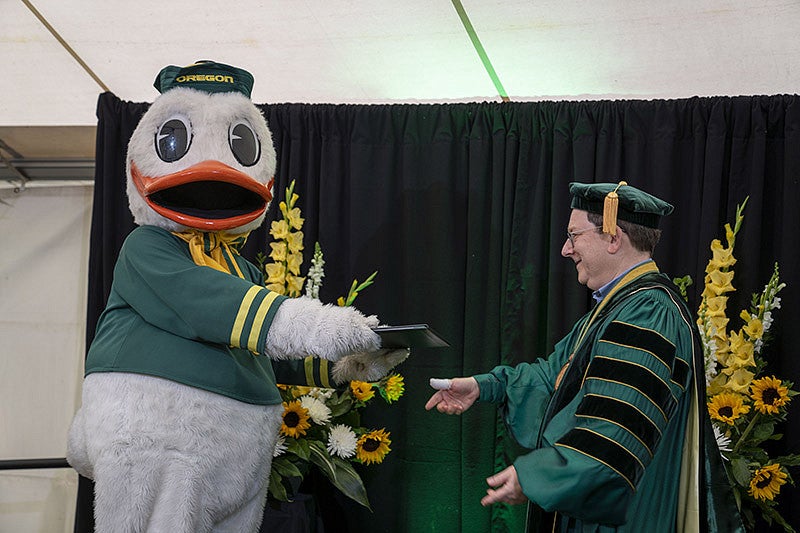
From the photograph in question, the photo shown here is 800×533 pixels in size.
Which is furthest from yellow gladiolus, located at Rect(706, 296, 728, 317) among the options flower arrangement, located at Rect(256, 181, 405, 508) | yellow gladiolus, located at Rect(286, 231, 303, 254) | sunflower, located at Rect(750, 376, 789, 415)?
yellow gladiolus, located at Rect(286, 231, 303, 254)

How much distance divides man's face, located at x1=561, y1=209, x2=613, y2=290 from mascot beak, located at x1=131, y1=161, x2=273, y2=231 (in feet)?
2.73

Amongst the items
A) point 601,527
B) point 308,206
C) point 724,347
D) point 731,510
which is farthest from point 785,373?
point 308,206

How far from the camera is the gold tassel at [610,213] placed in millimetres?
2400

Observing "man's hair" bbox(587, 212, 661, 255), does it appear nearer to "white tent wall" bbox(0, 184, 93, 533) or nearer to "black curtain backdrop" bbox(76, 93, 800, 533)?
"black curtain backdrop" bbox(76, 93, 800, 533)

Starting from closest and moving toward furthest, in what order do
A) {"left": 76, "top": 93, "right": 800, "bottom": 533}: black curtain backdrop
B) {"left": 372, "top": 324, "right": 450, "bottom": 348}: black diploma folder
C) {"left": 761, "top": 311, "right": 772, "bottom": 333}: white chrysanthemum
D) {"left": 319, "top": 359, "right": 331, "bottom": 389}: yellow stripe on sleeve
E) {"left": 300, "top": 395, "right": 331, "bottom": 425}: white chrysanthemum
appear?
{"left": 372, "top": 324, "right": 450, "bottom": 348}: black diploma folder, {"left": 319, "top": 359, "right": 331, "bottom": 389}: yellow stripe on sleeve, {"left": 761, "top": 311, "right": 772, "bottom": 333}: white chrysanthemum, {"left": 300, "top": 395, "right": 331, "bottom": 425}: white chrysanthemum, {"left": 76, "top": 93, "right": 800, "bottom": 533}: black curtain backdrop

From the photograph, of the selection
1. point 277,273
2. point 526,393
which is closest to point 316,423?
point 277,273

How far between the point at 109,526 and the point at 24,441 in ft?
7.15

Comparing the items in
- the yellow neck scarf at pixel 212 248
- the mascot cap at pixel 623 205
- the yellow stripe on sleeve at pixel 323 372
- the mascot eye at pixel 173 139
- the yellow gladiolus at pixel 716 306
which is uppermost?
the mascot eye at pixel 173 139

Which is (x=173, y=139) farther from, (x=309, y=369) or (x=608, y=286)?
(x=608, y=286)

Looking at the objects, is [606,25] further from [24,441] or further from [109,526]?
[24,441]

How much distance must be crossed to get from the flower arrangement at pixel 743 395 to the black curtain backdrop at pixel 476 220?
273mm

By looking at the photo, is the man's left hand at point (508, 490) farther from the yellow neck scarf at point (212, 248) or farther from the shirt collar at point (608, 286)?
the yellow neck scarf at point (212, 248)

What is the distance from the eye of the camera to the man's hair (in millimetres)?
2441

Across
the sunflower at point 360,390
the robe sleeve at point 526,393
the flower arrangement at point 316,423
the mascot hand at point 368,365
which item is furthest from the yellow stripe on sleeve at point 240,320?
the sunflower at point 360,390
